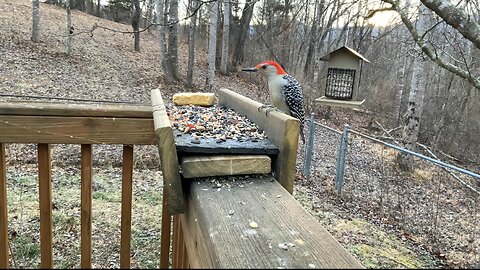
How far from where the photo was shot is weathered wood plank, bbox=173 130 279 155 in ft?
3.84

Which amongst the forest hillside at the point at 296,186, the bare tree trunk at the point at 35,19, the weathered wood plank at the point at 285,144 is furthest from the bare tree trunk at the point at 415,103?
the bare tree trunk at the point at 35,19

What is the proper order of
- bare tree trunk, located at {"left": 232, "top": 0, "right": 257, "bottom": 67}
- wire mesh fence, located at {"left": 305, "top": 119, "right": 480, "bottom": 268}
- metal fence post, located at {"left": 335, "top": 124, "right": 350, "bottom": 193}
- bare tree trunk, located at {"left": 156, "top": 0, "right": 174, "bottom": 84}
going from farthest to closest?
bare tree trunk, located at {"left": 232, "top": 0, "right": 257, "bottom": 67} → bare tree trunk, located at {"left": 156, "top": 0, "right": 174, "bottom": 84} → metal fence post, located at {"left": 335, "top": 124, "right": 350, "bottom": 193} → wire mesh fence, located at {"left": 305, "top": 119, "right": 480, "bottom": 268}

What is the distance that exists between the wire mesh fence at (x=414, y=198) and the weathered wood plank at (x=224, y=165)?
6.91 ft

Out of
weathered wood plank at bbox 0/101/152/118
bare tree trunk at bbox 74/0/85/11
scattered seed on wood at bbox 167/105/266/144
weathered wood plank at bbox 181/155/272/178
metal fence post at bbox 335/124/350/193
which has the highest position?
bare tree trunk at bbox 74/0/85/11

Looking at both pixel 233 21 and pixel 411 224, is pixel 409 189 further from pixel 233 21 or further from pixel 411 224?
pixel 233 21

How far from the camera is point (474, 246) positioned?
340cm

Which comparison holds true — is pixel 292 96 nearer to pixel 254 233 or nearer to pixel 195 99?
pixel 195 99

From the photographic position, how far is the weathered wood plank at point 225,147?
3.84 feet

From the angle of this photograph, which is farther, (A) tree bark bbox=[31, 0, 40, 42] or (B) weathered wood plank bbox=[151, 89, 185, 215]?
(A) tree bark bbox=[31, 0, 40, 42]

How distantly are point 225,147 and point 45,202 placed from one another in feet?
2.10

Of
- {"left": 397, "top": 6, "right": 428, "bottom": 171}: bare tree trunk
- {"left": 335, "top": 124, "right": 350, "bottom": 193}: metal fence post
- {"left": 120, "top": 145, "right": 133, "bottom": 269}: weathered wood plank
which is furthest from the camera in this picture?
{"left": 397, "top": 6, "right": 428, "bottom": 171}: bare tree trunk

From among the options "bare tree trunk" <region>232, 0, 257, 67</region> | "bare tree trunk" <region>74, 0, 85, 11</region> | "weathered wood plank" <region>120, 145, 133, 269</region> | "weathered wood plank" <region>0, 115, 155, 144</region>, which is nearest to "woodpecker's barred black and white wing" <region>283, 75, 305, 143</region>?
"weathered wood plank" <region>0, 115, 155, 144</region>

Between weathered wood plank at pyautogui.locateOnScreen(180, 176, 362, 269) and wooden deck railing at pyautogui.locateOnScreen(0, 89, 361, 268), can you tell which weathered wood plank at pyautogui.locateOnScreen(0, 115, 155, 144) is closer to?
wooden deck railing at pyautogui.locateOnScreen(0, 89, 361, 268)

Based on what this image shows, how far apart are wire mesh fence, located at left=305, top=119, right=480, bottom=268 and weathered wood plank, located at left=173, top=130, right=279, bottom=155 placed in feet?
6.77
